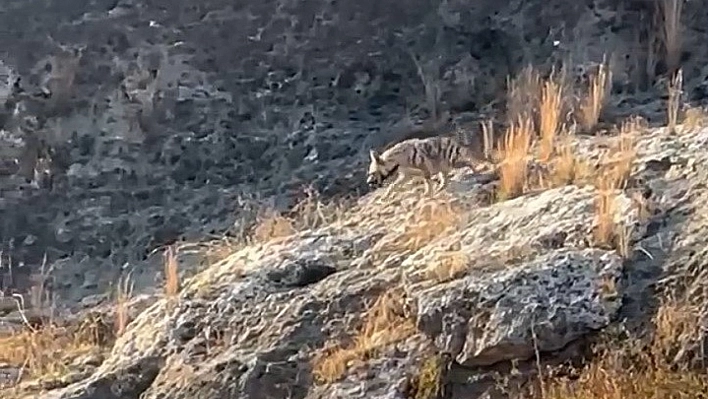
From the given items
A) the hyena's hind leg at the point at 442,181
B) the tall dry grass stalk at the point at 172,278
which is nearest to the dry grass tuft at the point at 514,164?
the hyena's hind leg at the point at 442,181

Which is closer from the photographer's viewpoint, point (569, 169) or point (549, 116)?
point (569, 169)

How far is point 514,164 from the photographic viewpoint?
669 centimetres

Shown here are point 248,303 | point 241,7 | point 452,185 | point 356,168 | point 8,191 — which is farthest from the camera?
point 241,7

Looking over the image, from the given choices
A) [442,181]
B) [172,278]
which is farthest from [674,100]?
[172,278]

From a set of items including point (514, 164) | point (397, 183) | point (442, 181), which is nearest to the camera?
point (514, 164)

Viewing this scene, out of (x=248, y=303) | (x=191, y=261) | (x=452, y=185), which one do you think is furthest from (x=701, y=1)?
(x=248, y=303)

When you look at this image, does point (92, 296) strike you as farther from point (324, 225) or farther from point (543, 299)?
point (543, 299)

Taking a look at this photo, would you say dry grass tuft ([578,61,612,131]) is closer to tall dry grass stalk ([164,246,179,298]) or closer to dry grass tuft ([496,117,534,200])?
dry grass tuft ([496,117,534,200])

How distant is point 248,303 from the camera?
20.4 ft

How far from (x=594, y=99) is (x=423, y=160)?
1.32 metres

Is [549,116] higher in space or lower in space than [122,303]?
higher

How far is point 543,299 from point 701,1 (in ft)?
18.0

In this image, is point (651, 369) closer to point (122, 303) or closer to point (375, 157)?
point (122, 303)

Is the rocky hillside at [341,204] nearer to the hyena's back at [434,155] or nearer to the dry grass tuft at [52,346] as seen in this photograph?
the dry grass tuft at [52,346]
